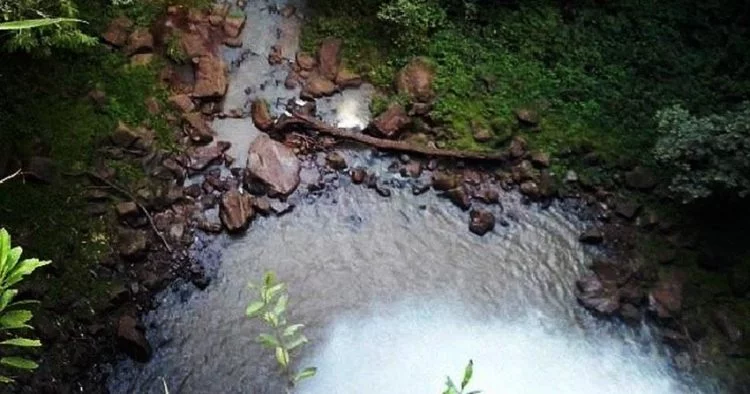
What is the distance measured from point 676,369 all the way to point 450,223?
80.5 inches

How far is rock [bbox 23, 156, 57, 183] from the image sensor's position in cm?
570

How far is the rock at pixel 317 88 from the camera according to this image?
6625 millimetres

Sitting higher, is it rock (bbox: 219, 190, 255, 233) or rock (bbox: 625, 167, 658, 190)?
rock (bbox: 625, 167, 658, 190)

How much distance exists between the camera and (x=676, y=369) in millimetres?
5391

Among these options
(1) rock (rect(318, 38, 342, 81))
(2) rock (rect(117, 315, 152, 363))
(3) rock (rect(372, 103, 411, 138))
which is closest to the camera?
(2) rock (rect(117, 315, 152, 363))

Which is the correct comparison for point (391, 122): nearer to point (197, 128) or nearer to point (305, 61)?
point (305, 61)

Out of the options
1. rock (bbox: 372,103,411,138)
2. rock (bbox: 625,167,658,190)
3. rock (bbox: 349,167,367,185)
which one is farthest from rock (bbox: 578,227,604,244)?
rock (bbox: 349,167,367,185)

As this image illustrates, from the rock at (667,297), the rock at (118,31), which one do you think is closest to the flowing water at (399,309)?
the rock at (667,297)

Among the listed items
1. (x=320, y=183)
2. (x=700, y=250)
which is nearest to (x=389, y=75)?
(x=320, y=183)

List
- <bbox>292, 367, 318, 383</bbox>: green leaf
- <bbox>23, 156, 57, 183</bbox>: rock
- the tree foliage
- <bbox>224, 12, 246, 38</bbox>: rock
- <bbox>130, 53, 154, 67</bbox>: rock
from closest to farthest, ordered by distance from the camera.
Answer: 1. <bbox>292, 367, 318, 383</bbox>: green leaf
2. the tree foliage
3. <bbox>23, 156, 57, 183</bbox>: rock
4. <bbox>130, 53, 154, 67</bbox>: rock
5. <bbox>224, 12, 246, 38</bbox>: rock

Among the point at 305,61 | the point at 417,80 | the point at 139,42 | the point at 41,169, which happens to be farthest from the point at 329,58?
the point at 41,169

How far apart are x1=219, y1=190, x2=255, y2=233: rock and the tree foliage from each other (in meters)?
3.31

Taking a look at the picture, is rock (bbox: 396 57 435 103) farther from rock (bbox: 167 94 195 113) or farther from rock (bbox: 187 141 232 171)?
rock (bbox: 167 94 195 113)

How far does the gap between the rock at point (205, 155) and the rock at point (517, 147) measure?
8.09 feet
